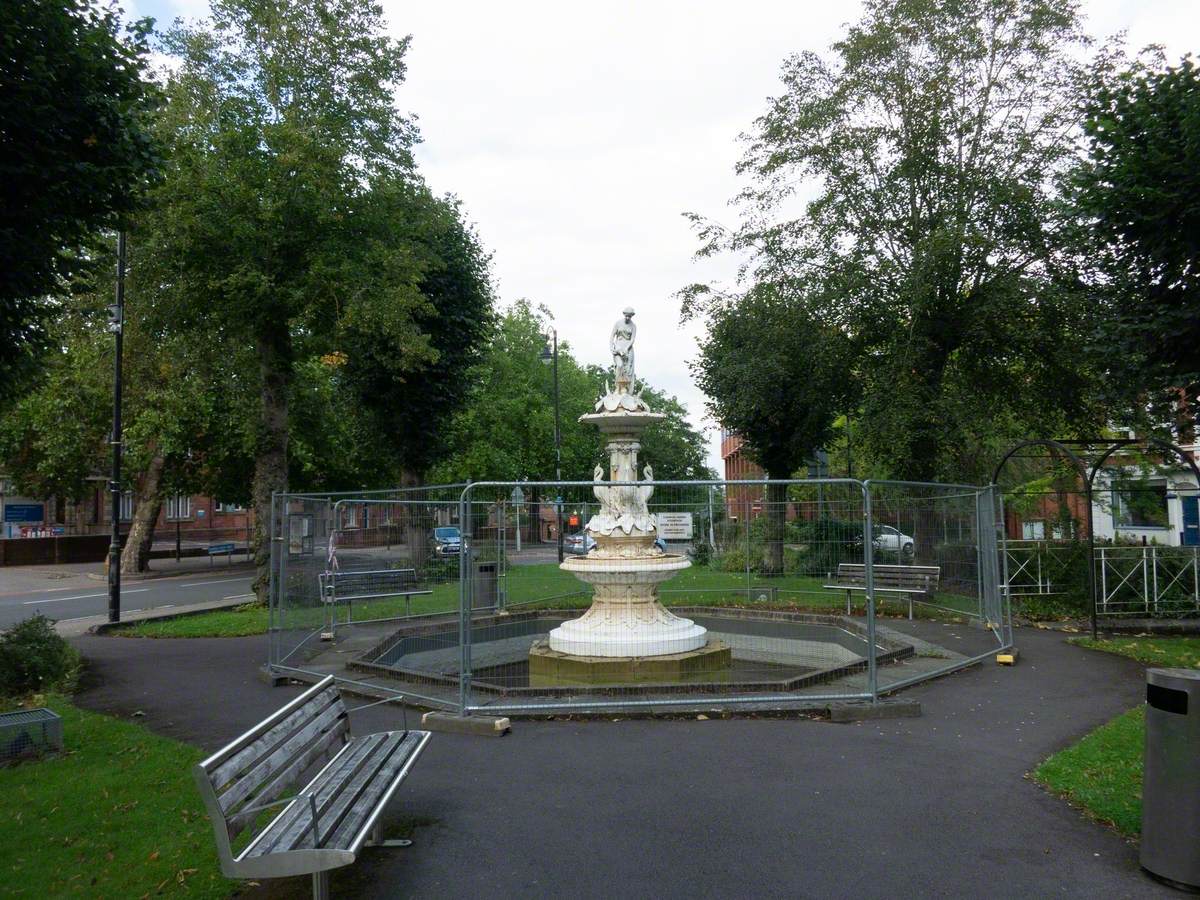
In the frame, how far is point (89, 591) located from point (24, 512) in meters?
27.6

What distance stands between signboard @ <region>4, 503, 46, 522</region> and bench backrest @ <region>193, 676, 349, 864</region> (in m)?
51.0

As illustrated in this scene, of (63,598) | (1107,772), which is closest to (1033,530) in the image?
(1107,772)

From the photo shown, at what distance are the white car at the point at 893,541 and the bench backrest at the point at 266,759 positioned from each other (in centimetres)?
871

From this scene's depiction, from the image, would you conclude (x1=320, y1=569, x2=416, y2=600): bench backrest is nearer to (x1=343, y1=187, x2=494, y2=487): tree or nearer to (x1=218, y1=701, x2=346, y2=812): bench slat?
(x1=218, y1=701, x2=346, y2=812): bench slat

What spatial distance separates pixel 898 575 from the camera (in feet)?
43.6

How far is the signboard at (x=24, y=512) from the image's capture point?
1844 inches

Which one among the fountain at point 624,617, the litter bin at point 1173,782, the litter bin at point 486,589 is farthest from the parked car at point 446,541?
the litter bin at point 1173,782

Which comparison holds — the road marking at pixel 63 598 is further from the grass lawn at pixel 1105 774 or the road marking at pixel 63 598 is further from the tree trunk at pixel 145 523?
the grass lawn at pixel 1105 774

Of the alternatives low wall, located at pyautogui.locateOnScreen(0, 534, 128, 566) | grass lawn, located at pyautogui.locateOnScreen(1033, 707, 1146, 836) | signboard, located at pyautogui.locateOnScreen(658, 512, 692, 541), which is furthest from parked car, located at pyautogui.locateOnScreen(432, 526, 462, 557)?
low wall, located at pyautogui.locateOnScreen(0, 534, 128, 566)

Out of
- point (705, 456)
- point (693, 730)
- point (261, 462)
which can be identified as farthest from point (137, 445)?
point (705, 456)

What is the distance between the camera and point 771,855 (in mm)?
5098

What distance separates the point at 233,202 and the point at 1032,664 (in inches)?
656

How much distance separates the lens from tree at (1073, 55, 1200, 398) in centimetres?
1081

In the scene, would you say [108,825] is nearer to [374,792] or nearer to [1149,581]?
[374,792]
